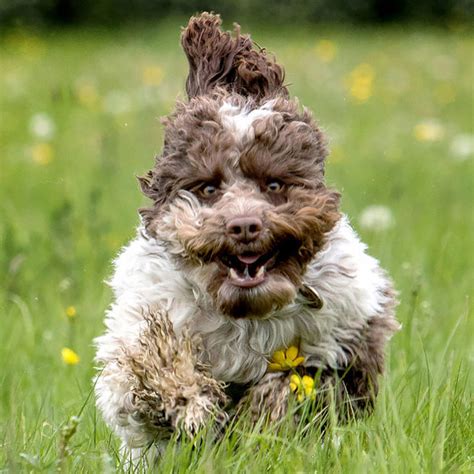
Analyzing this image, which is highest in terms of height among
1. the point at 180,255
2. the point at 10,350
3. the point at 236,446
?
the point at 180,255

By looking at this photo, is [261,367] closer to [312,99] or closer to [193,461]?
[193,461]

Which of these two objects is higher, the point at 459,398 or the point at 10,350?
the point at 459,398

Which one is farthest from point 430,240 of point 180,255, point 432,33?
point 432,33

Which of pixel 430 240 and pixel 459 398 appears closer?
pixel 459 398

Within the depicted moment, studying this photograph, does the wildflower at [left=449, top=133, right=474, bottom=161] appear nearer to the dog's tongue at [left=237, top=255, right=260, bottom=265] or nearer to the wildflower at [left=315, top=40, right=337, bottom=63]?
the wildflower at [left=315, top=40, right=337, bottom=63]

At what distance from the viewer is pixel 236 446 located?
3959 mm

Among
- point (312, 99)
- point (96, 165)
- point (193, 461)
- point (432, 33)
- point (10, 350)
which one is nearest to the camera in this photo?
point (193, 461)

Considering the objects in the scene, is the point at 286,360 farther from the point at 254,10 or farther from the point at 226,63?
the point at 254,10

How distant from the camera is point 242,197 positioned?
3883 millimetres

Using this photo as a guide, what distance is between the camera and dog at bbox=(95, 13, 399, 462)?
386cm

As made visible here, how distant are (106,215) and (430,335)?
9.59ft

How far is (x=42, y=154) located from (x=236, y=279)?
5.78m

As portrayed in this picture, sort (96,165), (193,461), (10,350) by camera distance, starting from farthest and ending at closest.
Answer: (96,165) < (10,350) < (193,461)

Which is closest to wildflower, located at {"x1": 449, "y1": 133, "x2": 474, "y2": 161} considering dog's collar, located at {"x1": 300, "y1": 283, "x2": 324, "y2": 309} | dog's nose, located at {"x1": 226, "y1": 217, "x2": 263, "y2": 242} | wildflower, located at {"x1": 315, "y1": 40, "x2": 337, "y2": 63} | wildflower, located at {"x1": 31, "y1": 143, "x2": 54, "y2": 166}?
wildflower, located at {"x1": 31, "y1": 143, "x2": 54, "y2": 166}
